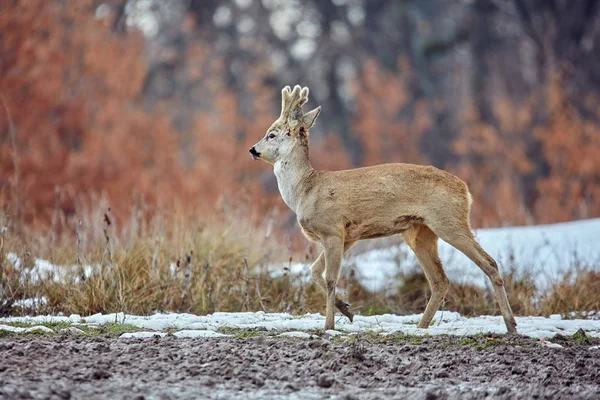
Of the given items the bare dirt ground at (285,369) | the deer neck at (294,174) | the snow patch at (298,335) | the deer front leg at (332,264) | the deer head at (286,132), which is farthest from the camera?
the deer head at (286,132)

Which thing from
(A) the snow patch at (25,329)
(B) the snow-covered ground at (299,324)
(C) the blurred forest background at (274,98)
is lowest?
(A) the snow patch at (25,329)

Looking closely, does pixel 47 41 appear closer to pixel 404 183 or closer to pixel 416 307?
pixel 416 307

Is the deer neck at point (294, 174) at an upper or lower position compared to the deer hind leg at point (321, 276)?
upper

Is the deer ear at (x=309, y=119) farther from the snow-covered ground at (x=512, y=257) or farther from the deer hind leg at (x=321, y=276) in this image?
the snow-covered ground at (x=512, y=257)

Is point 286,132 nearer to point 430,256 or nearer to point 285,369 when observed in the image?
point 430,256

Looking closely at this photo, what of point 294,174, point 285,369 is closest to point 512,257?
point 294,174

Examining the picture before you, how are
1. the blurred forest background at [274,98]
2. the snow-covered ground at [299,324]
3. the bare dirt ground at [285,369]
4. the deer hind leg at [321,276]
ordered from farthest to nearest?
the blurred forest background at [274,98], the deer hind leg at [321,276], the snow-covered ground at [299,324], the bare dirt ground at [285,369]

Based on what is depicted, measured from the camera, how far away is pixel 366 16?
131ft

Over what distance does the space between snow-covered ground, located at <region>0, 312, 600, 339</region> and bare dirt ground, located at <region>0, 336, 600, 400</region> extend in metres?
0.66

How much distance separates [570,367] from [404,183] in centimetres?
230

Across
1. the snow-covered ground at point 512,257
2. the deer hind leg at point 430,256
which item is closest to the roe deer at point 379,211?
the deer hind leg at point 430,256

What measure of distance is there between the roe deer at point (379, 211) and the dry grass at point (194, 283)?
1.15 metres

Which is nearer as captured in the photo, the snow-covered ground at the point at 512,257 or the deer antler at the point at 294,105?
the deer antler at the point at 294,105

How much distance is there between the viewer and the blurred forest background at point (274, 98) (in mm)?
17656
